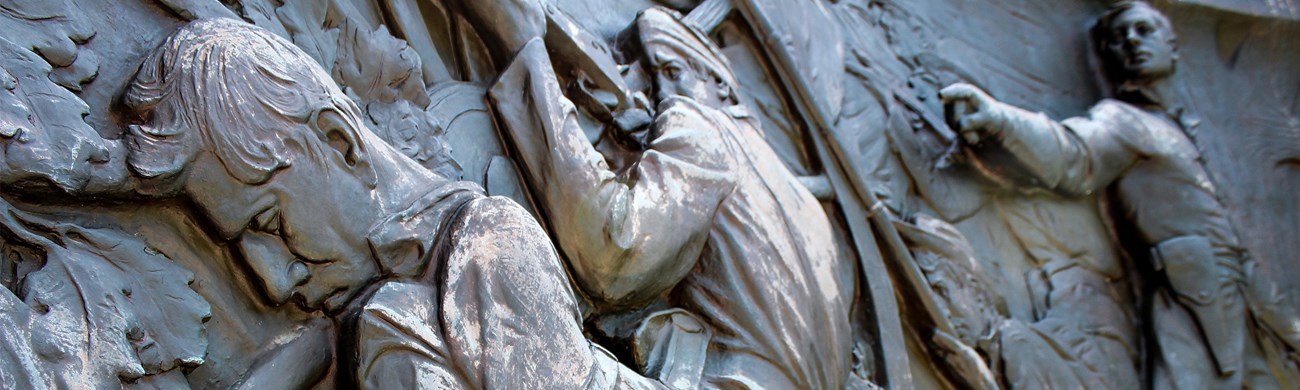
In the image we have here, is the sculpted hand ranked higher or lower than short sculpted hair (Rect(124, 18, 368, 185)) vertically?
lower

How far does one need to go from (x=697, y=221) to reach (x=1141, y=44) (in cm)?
213

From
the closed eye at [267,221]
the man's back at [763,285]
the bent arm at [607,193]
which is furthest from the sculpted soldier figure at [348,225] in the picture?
the man's back at [763,285]

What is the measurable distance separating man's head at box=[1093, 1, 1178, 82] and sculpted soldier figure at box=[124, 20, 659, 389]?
2.61 m

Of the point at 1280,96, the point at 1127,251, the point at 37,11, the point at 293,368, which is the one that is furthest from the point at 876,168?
the point at 37,11

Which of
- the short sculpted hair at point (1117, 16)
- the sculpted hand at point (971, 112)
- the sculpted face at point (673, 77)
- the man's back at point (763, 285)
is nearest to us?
the man's back at point (763, 285)

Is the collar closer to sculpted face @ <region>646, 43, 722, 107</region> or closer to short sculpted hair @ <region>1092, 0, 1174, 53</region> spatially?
sculpted face @ <region>646, 43, 722, 107</region>

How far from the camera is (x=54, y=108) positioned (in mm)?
2309

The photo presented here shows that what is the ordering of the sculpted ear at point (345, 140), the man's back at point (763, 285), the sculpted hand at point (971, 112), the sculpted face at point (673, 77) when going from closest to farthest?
the sculpted ear at point (345, 140) < the man's back at point (763, 285) < the sculpted face at point (673, 77) < the sculpted hand at point (971, 112)

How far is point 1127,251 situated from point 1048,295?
43 centimetres

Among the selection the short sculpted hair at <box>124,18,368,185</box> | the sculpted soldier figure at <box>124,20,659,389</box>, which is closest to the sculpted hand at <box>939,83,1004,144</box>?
the sculpted soldier figure at <box>124,20,659,389</box>

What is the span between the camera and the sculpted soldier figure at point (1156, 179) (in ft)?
13.7

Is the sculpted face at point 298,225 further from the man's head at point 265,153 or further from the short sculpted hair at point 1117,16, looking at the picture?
the short sculpted hair at point 1117,16

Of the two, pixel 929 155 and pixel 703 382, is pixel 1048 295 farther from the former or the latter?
pixel 703 382

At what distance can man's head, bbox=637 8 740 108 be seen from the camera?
11.7ft
